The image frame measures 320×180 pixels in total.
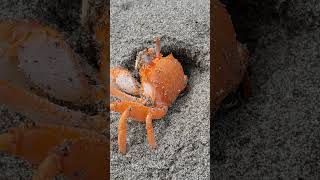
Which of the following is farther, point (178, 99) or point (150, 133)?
point (178, 99)

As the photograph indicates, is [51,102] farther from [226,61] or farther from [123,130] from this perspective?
[226,61]

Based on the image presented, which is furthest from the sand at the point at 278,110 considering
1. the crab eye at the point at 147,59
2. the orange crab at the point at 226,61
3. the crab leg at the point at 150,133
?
the crab eye at the point at 147,59

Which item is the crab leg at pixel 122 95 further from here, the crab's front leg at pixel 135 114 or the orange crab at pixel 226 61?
the orange crab at pixel 226 61

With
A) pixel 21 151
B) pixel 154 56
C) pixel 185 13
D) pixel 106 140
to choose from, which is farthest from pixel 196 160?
pixel 185 13

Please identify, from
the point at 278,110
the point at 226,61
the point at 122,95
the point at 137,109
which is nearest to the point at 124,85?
the point at 122,95

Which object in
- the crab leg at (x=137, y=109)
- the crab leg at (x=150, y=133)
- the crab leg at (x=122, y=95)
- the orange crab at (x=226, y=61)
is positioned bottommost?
the crab leg at (x=150, y=133)

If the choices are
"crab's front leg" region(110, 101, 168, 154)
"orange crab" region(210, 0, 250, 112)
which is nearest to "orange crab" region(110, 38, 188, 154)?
"crab's front leg" region(110, 101, 168, 154)

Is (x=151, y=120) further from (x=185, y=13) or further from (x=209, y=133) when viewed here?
(x=185, y=13)
